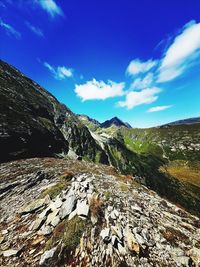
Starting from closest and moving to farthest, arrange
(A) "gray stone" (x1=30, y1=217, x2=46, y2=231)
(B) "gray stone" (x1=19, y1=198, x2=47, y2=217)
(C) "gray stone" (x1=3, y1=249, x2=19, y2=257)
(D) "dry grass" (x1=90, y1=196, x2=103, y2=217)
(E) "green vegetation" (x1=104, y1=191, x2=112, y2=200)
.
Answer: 1. (C) "gray stone" (x1=3, y1=249, x2=19, y2=257)
2. (A) "gray stone" (x1=30, y1=217, x2=46, y2=231)
3. (D) "dry grass" (x1=90, y1=196, x2=103, y2=217)
4. (B) "gray stone" (x1=19, y1=198, x2=47, y2=217)
5. (E) "green vegetation" (x1=104, y1=191, x2=112, y2=200)

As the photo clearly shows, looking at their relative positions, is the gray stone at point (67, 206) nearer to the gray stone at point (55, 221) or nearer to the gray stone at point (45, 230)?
the gray stone at point (55, 221)

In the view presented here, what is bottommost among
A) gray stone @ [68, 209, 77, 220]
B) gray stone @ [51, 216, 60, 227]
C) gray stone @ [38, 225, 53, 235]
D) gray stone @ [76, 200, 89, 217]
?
gray stone @ [38, 225, 53, 235]

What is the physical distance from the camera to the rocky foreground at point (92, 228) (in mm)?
10906

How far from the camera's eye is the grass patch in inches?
452

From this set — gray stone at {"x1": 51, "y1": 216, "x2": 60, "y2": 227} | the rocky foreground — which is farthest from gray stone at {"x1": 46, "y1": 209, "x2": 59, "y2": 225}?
gray stone at {"x1": 51, "y1": 216, "x2": 60, "y2": 227}

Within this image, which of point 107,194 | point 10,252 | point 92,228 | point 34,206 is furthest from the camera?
point 107,194

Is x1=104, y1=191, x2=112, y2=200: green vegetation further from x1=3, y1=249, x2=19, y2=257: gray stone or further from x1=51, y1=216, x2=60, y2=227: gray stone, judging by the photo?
x1=3, y1=249, x2=19, y2=257: gray stone

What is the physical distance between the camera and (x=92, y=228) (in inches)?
498

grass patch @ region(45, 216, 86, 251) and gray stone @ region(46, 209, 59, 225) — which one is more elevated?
gray stone @ region(46, 209, 59, 225)

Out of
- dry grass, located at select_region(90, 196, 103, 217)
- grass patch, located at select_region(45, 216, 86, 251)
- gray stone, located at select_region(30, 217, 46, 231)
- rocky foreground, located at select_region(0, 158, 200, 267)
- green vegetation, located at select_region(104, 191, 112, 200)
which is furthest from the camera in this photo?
green vegetation, located at select_region(104, 191, 112, 200)

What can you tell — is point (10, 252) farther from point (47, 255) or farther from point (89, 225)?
point (89, 225)

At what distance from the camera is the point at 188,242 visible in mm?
12500

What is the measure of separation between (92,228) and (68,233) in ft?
4.73

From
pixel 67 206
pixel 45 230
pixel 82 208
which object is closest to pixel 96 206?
pixel 82 208
